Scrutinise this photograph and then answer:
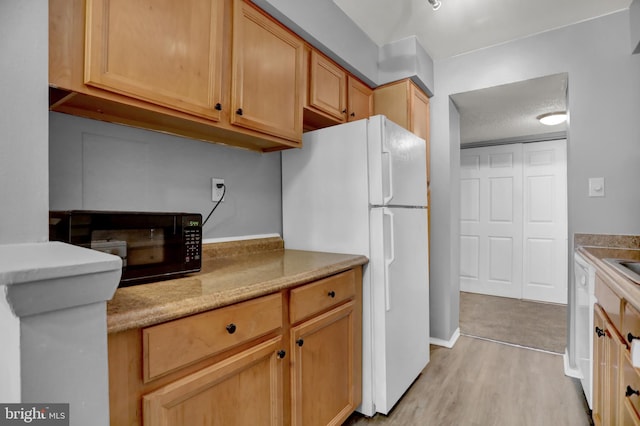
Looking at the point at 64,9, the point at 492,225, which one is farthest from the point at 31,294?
the point at 492,225

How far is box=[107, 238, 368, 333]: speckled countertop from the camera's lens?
0.83 m

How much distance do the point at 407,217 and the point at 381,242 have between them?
Result: 351mm

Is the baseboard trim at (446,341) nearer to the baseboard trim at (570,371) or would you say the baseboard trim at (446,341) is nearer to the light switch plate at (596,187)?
the baseboard trim at (570,371)

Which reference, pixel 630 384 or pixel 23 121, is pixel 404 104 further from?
pixel 23 121

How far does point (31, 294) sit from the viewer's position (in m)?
0.50

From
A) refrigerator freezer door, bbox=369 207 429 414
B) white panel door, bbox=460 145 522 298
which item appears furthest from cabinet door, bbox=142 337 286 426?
white panel door, bbox=460 145 522 298

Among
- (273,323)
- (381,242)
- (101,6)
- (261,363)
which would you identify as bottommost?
(261,363)

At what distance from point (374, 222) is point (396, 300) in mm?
459

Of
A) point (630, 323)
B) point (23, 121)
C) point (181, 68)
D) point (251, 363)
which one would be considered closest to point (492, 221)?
point (630, 323)

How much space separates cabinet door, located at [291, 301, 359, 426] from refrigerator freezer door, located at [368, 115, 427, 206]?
0.61 meters

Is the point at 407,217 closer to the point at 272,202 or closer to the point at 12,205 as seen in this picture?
the point at 272,202

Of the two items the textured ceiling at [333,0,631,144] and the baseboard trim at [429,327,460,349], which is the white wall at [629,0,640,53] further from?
the baseboard trim at [429,327,460,349]

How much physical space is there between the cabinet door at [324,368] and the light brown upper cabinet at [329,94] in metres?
1.15

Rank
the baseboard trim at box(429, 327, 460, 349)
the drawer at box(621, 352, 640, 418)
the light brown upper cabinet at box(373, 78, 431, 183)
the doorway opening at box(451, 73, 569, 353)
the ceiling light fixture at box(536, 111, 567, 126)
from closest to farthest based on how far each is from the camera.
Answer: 1. the drawer at box(621, 352, 640, 418)
2. the light brown upper cabinet at box(373, 78, 431, 183)
3. the baseboard trim at box(429, 327, 460, 349)
4. the ceiling light fixture at box(536, 111, 567, 126)
5. the doorway opening at box(451, 73, 569, 353)
